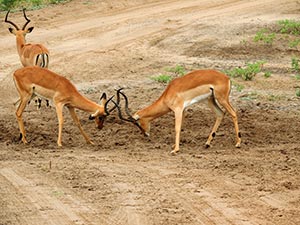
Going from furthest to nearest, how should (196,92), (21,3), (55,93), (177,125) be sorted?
(21,3), (55,93), (196,92), (177,125)

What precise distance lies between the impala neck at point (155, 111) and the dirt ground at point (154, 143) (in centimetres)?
36

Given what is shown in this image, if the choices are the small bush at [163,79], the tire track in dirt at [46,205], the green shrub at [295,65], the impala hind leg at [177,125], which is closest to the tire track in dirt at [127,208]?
the tire track in dirt at [46,205]

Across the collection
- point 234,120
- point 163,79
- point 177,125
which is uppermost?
point 177,125

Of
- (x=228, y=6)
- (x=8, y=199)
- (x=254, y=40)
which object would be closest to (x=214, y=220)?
(x=8, y=199)

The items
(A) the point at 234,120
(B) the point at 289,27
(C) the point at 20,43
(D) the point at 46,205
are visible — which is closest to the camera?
(D) the point at 46,205

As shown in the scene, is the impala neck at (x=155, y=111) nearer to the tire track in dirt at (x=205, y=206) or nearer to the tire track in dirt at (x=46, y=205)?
the tire track in dirt at (x=205, y=206)

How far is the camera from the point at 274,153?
1171 cm

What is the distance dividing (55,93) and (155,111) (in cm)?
150

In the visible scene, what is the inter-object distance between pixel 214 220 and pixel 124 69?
901 centimetres

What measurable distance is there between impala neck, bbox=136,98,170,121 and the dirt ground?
36 centimetres

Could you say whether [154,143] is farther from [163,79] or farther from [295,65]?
[295,65]

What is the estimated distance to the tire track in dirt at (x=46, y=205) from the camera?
29.6ft

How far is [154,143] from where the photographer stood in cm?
1264

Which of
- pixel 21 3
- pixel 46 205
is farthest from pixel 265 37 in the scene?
pixel 46 205
